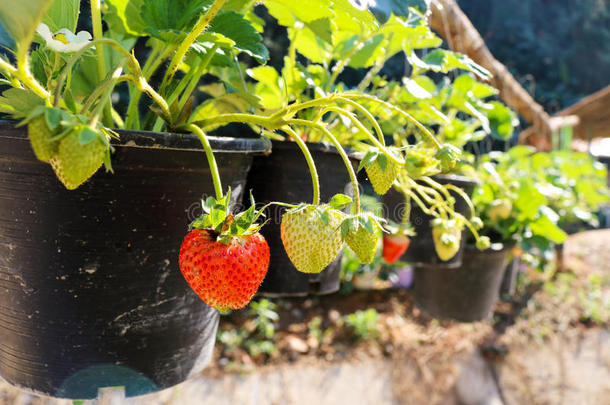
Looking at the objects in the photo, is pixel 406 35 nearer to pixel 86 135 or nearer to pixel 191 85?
pixel 191 85

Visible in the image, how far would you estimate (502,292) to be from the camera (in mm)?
1759

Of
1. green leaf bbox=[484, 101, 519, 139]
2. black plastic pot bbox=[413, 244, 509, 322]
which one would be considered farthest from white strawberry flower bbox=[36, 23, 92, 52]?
black plastic pot bbox=[413, 244, 509, 322]

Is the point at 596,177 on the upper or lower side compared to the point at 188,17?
lower

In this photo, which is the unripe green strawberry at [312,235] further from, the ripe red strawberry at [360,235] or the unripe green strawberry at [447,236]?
the unripe green strawberry at [447,236]

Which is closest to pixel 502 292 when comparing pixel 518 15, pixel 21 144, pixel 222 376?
pixel 222 376

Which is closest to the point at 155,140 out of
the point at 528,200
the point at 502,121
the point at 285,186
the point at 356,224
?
the point at 356,224

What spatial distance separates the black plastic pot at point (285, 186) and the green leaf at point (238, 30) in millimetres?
196

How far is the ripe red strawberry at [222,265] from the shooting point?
397 mm

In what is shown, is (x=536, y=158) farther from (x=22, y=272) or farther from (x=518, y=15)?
(x=518, y=15)

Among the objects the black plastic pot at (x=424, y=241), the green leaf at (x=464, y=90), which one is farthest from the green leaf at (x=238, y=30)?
the black plastic pot at (x=424, y=241)

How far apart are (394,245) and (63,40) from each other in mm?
630

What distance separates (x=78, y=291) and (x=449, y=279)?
1.05 m

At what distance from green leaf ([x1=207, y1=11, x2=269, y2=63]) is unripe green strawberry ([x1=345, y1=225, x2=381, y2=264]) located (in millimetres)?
216

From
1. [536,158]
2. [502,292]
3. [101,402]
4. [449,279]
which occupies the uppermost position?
[101,402]
